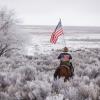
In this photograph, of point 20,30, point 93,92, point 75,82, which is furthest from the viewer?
point 20,30

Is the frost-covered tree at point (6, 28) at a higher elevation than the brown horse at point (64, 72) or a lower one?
higher

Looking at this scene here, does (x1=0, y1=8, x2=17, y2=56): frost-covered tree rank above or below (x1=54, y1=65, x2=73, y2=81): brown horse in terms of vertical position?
above

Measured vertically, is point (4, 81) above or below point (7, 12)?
below

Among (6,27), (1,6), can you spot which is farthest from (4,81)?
(1,6)

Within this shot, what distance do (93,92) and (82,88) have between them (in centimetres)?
52

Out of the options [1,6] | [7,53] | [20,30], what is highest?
[1,6]

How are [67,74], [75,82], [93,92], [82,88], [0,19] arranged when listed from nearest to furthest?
[93,92] → [82,88] → [75,82] → [67,74] → [0,19]

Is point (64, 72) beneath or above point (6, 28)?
beneath

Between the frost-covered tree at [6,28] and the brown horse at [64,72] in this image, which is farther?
the frost-covered tree at [6,28]

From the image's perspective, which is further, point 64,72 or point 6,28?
point 6,28

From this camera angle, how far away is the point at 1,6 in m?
22.0

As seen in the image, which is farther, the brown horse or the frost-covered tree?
the frost-covered tree

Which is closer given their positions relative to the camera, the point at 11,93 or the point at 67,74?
the point at 11,93

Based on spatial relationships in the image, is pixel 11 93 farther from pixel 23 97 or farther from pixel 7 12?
pixel 7 12
